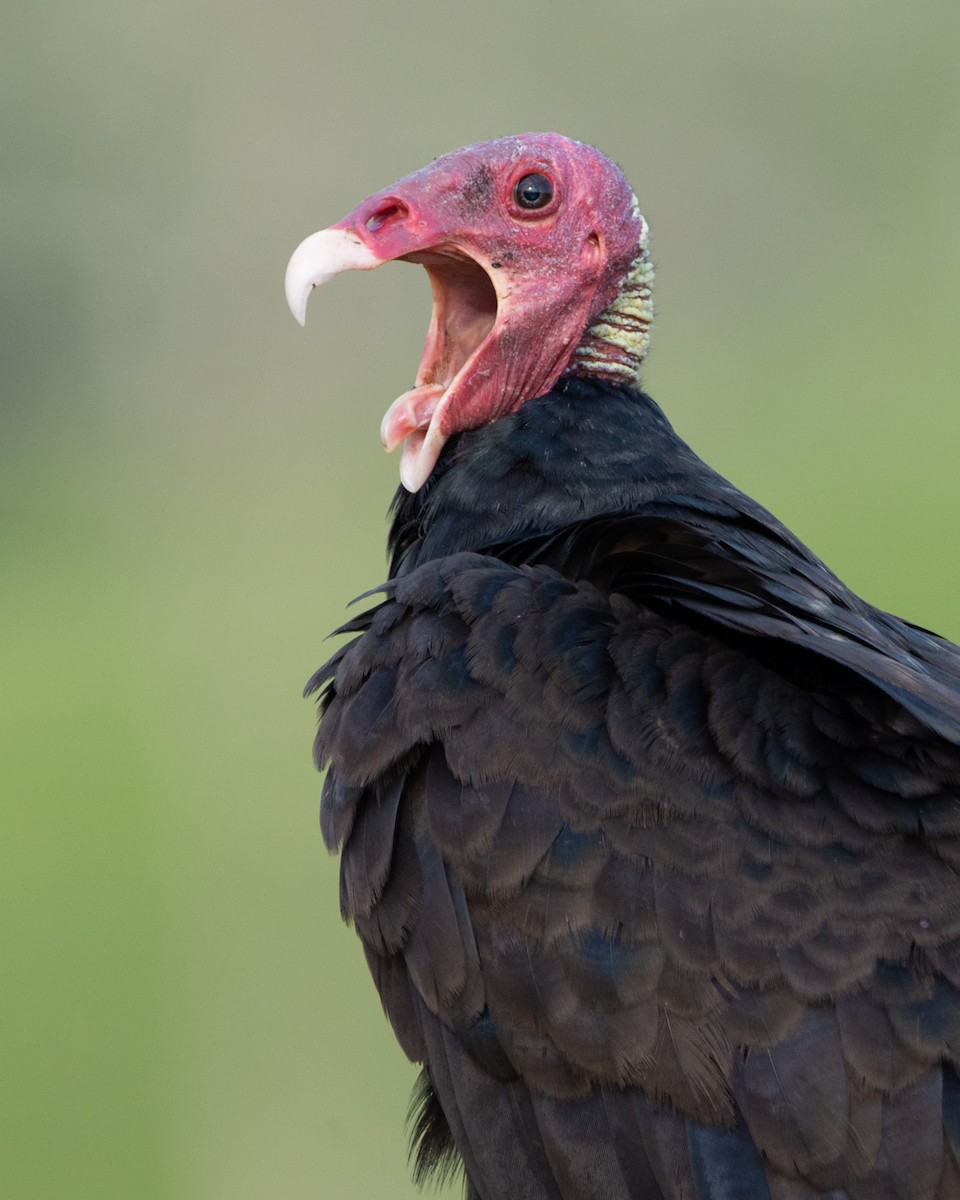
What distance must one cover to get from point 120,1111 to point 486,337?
3225mm

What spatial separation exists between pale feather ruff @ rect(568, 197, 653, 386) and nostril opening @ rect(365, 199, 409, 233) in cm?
37

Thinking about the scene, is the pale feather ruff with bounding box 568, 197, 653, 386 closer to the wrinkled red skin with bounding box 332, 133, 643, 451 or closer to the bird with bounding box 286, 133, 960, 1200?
the wrinkled red skin with bounding box 332, 133, 643, 451

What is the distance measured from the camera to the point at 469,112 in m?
5.93

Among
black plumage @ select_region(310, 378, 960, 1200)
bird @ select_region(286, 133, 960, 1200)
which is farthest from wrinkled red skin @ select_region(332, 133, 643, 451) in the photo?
black plumage @ select_region(310, 378, 960, 1200)

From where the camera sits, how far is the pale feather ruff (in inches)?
100

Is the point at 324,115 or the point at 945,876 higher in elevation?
the point at 324,115

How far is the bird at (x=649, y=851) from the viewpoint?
5.73 feet

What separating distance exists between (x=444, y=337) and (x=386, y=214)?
0.28 metres

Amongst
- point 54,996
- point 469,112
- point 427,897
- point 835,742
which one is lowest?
point 54,996

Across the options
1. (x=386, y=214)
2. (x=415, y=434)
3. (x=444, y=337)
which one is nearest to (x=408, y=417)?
(x=415, y=434)

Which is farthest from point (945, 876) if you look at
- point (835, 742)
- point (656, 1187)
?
point (656, 1187)

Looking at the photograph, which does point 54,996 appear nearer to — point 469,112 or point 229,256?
point 229,256

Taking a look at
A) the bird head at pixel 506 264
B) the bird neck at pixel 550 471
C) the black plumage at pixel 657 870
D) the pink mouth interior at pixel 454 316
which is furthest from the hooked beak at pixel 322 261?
the black plumage at pixel 657 870

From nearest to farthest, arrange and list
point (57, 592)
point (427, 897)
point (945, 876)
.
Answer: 1. point (945, 876)
2. point (427, 897)
3. point (57, 592)
